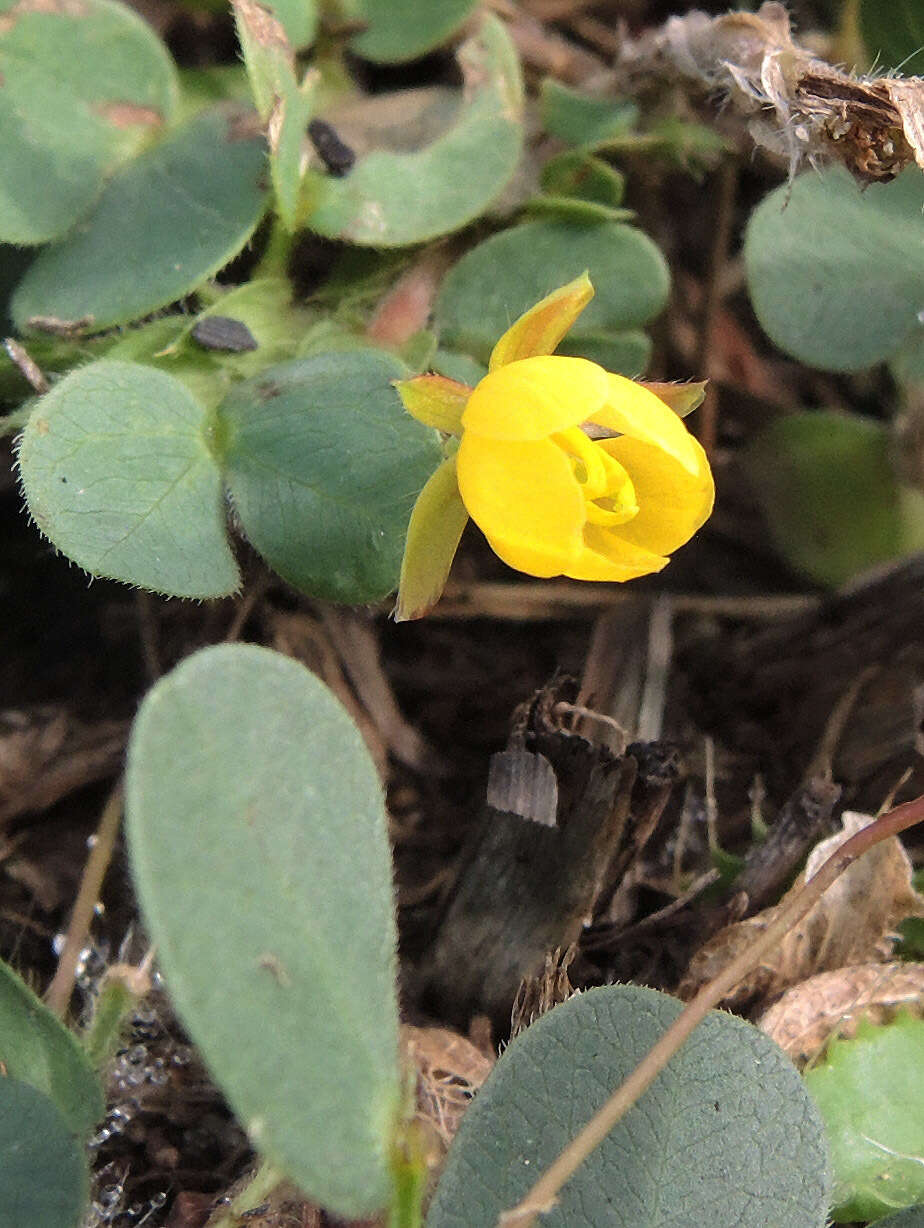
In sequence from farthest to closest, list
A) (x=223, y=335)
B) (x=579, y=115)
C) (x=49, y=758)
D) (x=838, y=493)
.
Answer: (x=838, y=493) < (x=579, y=115) < (x=49, y=758) < (x=223, y=335)

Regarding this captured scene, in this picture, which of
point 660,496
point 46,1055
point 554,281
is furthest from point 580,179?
point 46,1055

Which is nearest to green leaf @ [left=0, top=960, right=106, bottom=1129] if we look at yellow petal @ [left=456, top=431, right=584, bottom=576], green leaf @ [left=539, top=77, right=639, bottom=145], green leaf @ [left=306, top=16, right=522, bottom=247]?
yellow petal @ [left=456, top=431, right=584, bottom=576]

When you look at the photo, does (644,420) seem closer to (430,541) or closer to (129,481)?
(430,541)

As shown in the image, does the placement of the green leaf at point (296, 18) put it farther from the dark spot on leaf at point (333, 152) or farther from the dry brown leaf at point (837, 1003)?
the dry brown leaf at point (837, 1003)

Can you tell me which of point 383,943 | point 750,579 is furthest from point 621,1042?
point 750,579

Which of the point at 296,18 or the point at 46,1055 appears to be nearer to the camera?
the point at 46,1055

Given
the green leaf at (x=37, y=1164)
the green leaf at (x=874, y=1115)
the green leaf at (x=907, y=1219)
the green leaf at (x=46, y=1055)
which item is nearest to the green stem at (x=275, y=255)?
the green leaf at (x=46, y=1055)

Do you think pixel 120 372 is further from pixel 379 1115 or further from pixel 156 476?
pixel 379 1115
